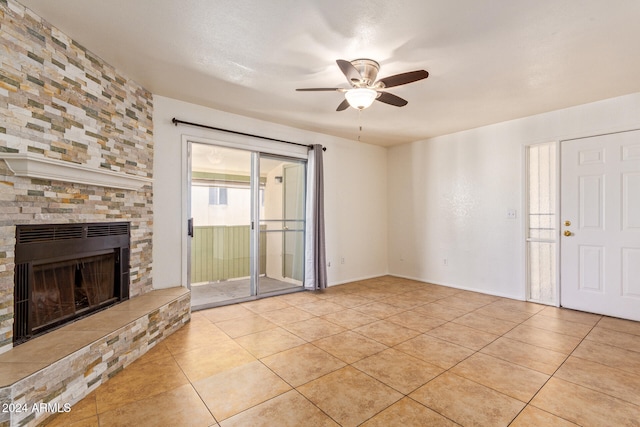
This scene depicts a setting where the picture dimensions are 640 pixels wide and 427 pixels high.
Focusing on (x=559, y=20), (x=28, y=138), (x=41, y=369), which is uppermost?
(x=559, y=20)

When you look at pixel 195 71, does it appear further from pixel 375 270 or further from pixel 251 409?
pixel 375 270

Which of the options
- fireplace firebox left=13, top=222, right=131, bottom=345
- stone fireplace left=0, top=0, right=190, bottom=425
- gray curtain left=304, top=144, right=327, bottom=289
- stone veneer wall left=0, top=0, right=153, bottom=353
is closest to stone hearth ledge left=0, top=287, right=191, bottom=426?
stone fireplace left=0, top=0, right=190, bottom=425

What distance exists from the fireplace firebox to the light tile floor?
0.67 metres

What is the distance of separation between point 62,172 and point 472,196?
16.8 feet

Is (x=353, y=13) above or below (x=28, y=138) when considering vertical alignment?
above

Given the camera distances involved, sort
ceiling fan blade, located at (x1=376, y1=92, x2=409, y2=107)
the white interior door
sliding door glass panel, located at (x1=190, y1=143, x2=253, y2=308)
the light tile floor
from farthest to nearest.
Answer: sliding door glass panel, located at (x1=190, y1=143, x2=253, y2=308), the white interior door, ceiling fan blade, located at (x1=376, y1=92, x2=409, y2=107), the light tile floor

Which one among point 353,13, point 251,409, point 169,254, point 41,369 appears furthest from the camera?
point 169,254

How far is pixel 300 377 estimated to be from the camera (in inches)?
90.1

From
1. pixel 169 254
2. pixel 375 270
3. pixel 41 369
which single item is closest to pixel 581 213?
pixel 375 270

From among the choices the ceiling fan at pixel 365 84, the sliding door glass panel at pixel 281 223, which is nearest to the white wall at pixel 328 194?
the sliding door glass panel at pixel 281 223

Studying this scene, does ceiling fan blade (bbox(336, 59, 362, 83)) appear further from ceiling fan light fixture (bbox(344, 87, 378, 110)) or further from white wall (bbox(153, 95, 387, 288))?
white wall (bbox(153, 95, 387, 288))

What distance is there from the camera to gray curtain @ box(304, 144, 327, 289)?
15.9 ft

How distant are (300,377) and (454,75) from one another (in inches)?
121

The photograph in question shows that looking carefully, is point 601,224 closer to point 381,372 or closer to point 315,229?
point 381,372
